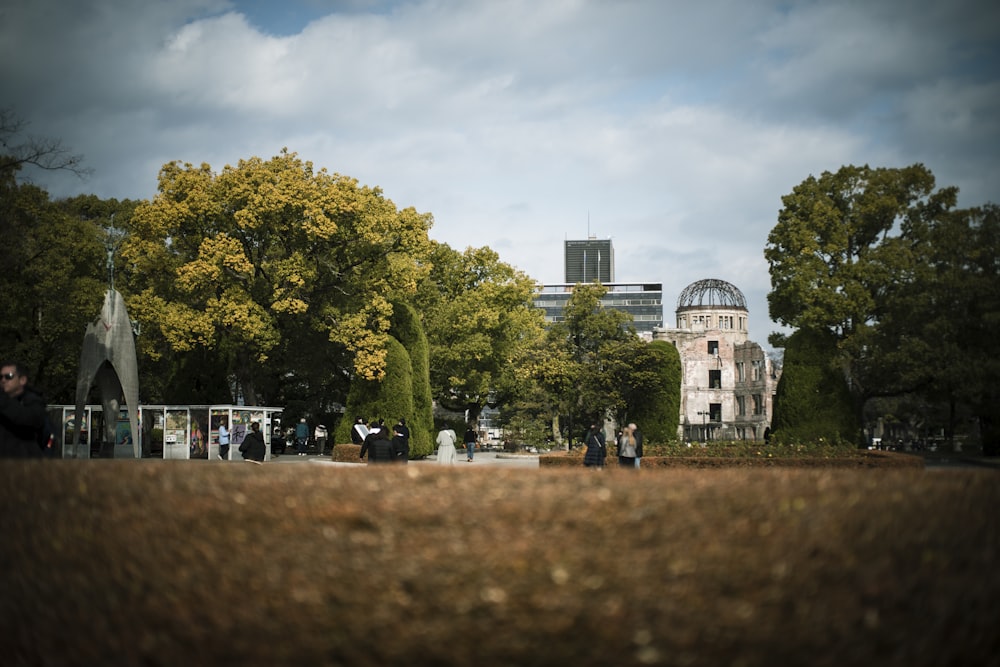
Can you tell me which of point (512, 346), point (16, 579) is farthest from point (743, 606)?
point (512, 346)

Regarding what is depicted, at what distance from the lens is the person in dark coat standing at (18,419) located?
7.38m

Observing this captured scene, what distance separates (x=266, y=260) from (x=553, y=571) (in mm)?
36237

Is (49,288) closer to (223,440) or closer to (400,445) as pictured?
(223,440)

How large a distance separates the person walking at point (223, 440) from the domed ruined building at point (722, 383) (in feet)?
133

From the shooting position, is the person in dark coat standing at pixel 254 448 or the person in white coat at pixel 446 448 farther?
the person in white coat at pixel 446 448

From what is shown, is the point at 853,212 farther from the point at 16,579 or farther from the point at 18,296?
the point at 16,579

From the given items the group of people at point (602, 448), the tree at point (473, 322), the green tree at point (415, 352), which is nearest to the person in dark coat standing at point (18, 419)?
the group of people at point (602, 448)

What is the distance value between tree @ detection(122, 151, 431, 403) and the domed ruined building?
112ft

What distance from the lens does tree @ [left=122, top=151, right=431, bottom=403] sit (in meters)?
34.7

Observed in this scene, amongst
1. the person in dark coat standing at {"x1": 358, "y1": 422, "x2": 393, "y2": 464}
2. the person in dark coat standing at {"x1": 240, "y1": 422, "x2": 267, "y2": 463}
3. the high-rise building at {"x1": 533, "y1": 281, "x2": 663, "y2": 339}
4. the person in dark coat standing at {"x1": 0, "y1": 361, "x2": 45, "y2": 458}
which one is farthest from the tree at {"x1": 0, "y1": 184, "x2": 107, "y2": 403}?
the high-rise building at {"x1": 533, "y1": 281, "x2": 663, "y2": 339}

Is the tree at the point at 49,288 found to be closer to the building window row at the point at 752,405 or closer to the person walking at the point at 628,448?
the person walking at the point at 628,448

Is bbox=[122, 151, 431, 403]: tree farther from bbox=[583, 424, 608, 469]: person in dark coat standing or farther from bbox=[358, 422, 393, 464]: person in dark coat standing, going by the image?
bbox=[358, 422, 393, 464]: person in dark coat standing

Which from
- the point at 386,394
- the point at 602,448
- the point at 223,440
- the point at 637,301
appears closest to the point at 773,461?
the point at 602,448

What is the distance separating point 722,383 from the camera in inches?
2692
